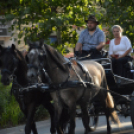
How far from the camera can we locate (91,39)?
7.89 metres

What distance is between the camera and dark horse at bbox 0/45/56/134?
21.4 feet

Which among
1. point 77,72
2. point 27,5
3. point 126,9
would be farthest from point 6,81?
point 126,9

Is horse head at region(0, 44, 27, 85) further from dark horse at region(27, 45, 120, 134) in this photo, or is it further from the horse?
dark horse at region(27, 45, 120, 134)

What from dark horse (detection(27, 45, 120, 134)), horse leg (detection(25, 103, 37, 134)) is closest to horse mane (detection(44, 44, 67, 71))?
dark horse (detection(27, 45, 120, 134))

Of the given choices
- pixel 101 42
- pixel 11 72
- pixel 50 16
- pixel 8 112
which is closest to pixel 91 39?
pixel 101 42

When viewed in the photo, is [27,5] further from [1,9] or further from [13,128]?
[13,128]

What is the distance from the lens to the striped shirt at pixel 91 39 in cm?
783

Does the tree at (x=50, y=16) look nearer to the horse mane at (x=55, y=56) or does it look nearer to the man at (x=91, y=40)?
the man at (x=91, y=40)

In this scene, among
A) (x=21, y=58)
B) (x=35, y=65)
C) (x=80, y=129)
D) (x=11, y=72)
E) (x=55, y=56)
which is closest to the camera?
(x=35, y=65)

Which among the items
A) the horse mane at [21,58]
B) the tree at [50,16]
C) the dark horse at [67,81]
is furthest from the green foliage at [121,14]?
the horse mane at [21,58]

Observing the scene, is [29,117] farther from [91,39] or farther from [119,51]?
[119,51]

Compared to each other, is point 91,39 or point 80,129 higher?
point 91,39

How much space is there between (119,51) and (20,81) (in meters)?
2.43

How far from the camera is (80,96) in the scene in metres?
6.72
